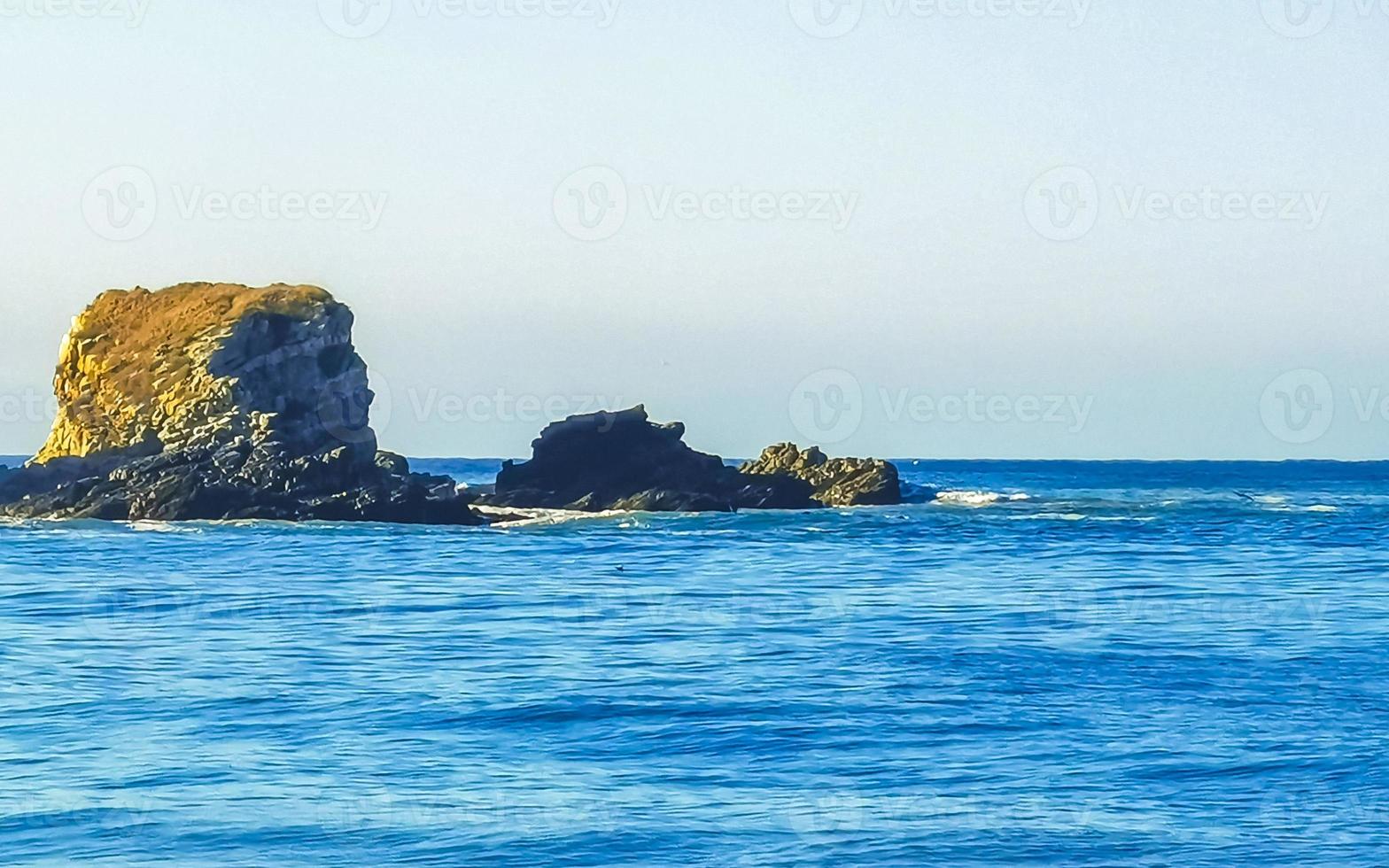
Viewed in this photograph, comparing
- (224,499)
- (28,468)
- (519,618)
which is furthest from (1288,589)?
(28,468)

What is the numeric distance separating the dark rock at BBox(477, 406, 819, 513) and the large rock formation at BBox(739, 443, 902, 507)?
10.1 ft

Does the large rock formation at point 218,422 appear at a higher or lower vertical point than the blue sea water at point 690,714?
higher

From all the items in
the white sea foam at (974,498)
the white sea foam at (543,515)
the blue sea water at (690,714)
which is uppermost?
the white sea foam at (974,498)

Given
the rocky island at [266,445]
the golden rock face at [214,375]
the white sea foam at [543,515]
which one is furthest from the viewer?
the golden rock face at [214,375]

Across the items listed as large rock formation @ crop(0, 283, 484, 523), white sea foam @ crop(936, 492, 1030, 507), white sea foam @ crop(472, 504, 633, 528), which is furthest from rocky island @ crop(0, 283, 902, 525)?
white sea foam @ crop(936, 492, 1030, 507)

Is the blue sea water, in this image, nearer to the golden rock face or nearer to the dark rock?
the golden rock face

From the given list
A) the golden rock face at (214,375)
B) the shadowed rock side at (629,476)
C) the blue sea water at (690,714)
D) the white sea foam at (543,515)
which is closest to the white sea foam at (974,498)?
the shadowed rock side at (629,476)

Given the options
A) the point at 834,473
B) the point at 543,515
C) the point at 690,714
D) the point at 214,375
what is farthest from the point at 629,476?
the point at 690,714

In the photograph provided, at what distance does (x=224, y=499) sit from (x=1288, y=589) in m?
39.6

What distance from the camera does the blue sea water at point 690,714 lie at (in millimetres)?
17109

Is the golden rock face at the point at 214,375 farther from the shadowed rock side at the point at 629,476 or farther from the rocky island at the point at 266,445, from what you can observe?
Answer: the shadowed rock side at the point at 629,476

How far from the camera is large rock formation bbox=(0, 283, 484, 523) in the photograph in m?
68.9

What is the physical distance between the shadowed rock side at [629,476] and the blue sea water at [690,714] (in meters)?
31.6

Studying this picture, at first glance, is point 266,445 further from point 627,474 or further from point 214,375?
point 627,474
